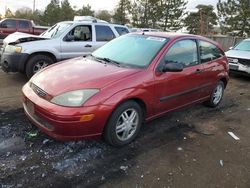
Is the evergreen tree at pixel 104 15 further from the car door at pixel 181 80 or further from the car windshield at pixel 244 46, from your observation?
the car door at pixel 181 80

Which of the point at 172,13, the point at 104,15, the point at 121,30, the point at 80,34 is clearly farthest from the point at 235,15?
the point at 80,34

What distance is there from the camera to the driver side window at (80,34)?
7.97 m

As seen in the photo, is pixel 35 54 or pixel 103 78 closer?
pixel 103 78

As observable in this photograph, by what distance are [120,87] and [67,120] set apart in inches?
32.3

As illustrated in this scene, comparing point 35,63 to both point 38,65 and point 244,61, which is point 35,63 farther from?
point 244,61

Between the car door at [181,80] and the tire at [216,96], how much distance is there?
0.60 meters

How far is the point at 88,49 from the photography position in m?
8.29

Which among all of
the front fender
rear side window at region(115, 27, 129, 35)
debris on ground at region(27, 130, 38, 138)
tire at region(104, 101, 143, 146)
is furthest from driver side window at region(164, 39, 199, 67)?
rear side window at region(115, 27, 129, 35)

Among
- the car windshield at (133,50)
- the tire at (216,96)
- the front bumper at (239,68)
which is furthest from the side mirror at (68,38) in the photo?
the front bumper at (239,68)

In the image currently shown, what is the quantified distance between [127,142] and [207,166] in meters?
1.14

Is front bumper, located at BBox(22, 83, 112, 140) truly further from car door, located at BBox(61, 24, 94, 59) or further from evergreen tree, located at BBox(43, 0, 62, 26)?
evergreen tree, located at BBox(43, 0, 62, 26)

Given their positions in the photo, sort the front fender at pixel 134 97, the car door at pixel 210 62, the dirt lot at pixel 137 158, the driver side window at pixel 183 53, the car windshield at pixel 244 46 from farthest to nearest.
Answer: the car windshield at pixel 244 46, the car door at pixel 210 62, the driver side window at pixel 183 53, the front fender at pixel 134 97, the dirt lot at pixel 137 158

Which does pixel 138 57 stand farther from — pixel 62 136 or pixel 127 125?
pixel 62 136

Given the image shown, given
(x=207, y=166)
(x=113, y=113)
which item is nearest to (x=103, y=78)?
(x=113, y=113)
